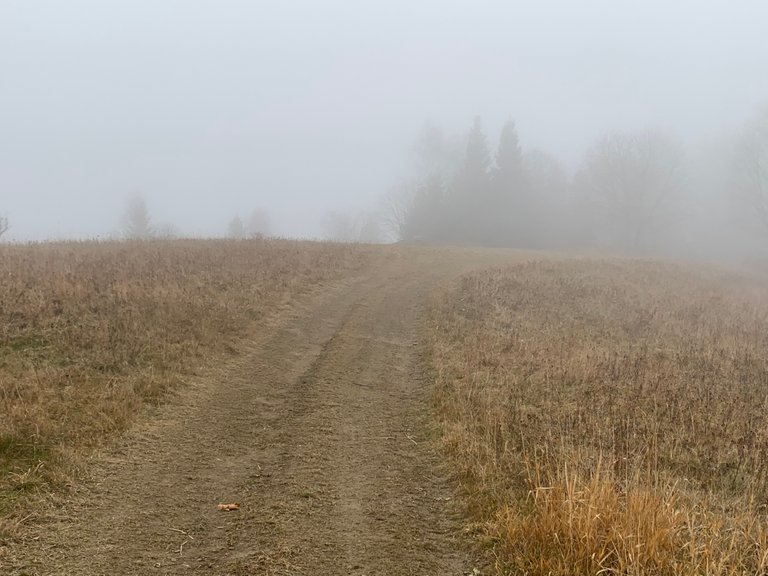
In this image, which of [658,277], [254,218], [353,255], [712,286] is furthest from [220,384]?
[254,218]

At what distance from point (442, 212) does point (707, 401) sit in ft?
167

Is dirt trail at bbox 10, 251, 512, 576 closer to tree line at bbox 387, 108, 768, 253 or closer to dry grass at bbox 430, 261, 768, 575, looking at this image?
dry grass at bbox 430, 261, 768, 575

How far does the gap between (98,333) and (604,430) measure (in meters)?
9.25

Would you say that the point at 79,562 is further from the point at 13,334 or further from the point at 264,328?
the point at 264,328

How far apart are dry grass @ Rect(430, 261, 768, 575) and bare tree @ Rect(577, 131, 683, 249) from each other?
40.7 metres

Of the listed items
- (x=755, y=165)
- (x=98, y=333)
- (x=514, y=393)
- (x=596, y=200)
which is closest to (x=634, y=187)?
(x=596, y=200)

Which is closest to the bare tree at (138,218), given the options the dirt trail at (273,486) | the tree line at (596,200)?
the tree line at (596,200)

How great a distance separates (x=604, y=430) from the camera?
780 centimetres

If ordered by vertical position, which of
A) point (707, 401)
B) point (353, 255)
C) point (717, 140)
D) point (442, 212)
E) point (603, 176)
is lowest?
point (707, 401)

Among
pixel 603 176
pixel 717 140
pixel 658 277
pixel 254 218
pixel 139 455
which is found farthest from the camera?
pixel 254 218

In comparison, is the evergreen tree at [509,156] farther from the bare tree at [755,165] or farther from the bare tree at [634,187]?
the bare tree at [755,165]

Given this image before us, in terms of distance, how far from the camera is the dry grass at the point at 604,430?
4391mm

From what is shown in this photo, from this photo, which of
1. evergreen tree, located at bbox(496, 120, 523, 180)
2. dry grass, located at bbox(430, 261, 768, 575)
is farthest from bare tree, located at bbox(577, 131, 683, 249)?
dry grass, located at bbox(430, 261, 768, 575)

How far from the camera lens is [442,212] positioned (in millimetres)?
59094
